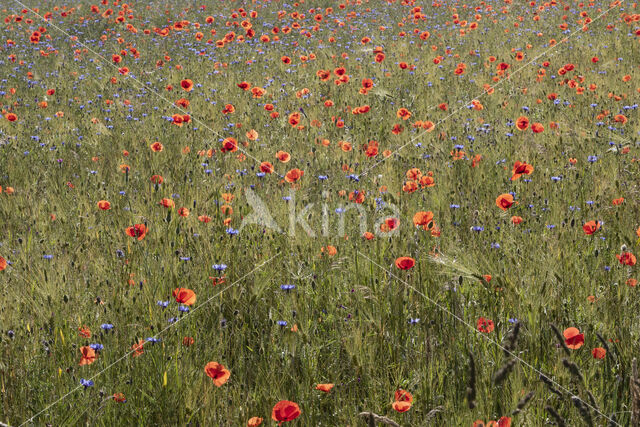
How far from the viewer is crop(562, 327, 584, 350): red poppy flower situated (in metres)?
1.63

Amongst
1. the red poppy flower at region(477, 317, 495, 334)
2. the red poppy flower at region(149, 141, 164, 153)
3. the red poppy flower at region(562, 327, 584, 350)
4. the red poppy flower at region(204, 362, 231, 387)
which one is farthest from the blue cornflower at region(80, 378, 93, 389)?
the red poppy flower at region(149, 141, 164, 153)

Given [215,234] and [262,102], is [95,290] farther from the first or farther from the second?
[262,102]

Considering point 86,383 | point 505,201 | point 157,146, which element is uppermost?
point 505,201

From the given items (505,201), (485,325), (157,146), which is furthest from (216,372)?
(157,146)

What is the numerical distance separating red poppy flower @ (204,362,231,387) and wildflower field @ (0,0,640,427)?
0.04 ft

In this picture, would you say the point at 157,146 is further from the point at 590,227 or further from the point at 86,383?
the point at 590,227

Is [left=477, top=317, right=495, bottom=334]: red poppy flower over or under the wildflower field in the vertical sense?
over

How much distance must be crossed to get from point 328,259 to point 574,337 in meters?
1.21

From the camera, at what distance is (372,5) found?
463 inches

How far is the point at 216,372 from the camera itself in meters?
Result: 1.72

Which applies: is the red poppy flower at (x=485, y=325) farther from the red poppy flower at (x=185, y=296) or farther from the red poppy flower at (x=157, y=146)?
the red poppy flower at (x=157, y=146)

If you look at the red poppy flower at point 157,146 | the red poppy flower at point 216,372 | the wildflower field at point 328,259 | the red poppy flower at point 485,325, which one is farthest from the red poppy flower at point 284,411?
the red poppy flower at point 157,146

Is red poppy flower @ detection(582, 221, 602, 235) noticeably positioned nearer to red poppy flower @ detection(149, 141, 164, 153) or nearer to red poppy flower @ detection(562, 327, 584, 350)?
red poppy flower @ detection(562, 327, 584, 350)

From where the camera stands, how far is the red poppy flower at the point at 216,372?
1.68m
